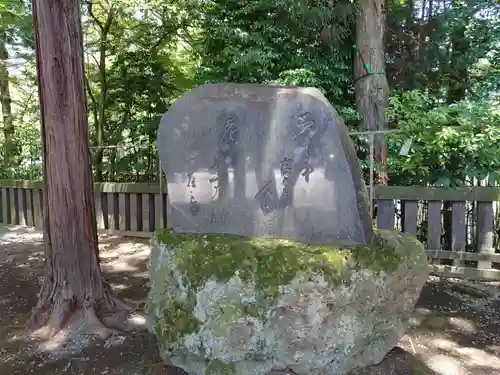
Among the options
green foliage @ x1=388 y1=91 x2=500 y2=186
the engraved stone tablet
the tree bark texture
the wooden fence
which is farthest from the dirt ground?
the tree bark texture

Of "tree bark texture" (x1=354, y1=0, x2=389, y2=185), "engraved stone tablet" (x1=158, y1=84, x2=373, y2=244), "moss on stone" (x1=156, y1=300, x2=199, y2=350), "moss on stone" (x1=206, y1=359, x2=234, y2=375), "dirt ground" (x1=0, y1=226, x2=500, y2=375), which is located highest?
"tree bark texture" (x1=354, y1=0, x2=389, y2=185)

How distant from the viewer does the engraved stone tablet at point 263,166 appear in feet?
10.1

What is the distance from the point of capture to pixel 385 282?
292 centimetres

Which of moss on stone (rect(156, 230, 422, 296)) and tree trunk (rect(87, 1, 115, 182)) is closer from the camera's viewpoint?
moss on stone (rect(156, 230, 422, 296))

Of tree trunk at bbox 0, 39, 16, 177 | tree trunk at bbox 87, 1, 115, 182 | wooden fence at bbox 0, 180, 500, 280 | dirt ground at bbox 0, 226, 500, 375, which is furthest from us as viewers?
tree trunk at bbox 0, 39, 16, 177

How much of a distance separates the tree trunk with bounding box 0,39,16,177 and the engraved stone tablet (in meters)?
7.72

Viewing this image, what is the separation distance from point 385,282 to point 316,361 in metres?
0.70

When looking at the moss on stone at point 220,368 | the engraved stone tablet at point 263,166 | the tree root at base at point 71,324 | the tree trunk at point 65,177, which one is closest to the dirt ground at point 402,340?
the tree root at base at point 71,324

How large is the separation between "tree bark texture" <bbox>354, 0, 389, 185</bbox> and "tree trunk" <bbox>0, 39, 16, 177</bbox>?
25.6ft

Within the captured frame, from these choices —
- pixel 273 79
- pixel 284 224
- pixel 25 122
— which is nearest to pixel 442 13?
pixel 273 79

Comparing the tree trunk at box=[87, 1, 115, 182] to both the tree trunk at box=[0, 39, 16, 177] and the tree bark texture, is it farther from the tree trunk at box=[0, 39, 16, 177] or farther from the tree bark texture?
the tree bark texture

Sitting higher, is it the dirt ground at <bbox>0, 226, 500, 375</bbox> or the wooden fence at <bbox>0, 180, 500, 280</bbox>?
the wooden fence at <bbox>0, 180, 500, 280</bbox>

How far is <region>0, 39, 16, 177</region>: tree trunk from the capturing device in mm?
9914

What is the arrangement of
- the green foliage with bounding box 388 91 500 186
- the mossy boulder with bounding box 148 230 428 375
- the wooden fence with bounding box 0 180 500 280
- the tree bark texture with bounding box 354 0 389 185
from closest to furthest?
the mossy boulder with bounding box 148 230 428 375 < the green foliage with bounding box 388 91 500 186 < the wooden fence with bounding box 0 180 500 280 < the tree bark texture with bounding box 354 0 389 185
